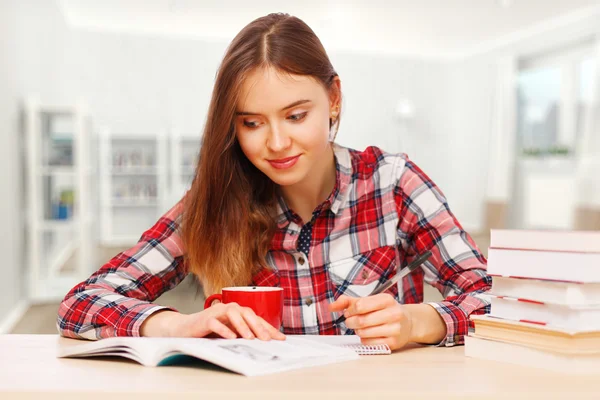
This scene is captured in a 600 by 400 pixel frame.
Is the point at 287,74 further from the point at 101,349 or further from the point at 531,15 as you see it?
the point at 531,15

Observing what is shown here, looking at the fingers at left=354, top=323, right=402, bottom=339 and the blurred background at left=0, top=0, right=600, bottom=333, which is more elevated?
the blurred background at left=0, top=0, right=600, bottom=333

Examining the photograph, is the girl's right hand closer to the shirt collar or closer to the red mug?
the red mug

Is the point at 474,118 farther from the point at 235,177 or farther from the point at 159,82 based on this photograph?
the point at 235,177

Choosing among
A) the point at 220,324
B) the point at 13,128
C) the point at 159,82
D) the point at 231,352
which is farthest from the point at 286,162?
the point at 159,82

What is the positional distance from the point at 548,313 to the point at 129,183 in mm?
7524

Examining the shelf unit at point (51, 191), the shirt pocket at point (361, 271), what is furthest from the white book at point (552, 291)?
the shelf unit at point (51, 191)

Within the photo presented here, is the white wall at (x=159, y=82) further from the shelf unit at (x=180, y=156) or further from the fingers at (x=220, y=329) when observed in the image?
the fingers at (x=220, y=329)

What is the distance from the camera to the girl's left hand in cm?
81

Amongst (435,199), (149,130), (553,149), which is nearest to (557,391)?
(435,199)

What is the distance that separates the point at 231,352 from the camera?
0.67 meters

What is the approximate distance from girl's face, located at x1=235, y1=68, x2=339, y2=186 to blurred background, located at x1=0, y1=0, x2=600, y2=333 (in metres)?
4.08

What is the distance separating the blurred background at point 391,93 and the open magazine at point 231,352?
437 cm

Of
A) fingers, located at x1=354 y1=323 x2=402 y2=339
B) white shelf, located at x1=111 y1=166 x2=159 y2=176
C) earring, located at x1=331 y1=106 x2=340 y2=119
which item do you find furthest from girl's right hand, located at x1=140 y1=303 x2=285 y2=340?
white shelf, located at x1=111 y1=166 x2=159 y2=176

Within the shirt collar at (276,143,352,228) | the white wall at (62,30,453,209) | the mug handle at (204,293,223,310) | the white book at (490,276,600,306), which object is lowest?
the mug handle at (204,293,223,310)
